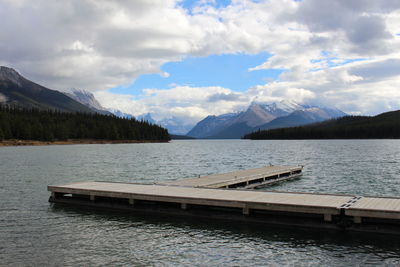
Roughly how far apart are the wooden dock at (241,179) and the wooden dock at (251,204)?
19.5 feet

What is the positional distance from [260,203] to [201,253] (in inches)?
246

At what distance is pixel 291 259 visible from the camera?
1723 cm

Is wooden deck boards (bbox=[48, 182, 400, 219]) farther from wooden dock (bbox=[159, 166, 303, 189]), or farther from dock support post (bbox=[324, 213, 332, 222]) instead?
wooden dock (bbox=[159, 166, 303, 189])

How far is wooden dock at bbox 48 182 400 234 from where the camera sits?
21.1 meters

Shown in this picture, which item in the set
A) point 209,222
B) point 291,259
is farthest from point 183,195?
point 291,259

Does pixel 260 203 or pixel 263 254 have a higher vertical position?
pixel 260 203

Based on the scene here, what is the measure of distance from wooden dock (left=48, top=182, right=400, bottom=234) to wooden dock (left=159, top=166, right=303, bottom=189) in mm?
5953

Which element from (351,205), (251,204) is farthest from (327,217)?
(251,204)

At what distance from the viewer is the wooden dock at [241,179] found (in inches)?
1431

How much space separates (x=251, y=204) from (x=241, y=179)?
17.7 meters

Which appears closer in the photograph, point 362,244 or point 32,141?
point 362,244

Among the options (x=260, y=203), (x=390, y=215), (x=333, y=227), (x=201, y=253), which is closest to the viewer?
(x=201, y=253)

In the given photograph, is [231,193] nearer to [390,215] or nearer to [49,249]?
[390,215]

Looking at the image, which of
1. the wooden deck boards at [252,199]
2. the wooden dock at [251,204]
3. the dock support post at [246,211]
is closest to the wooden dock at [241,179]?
the wooden deck boards at [252,199]
